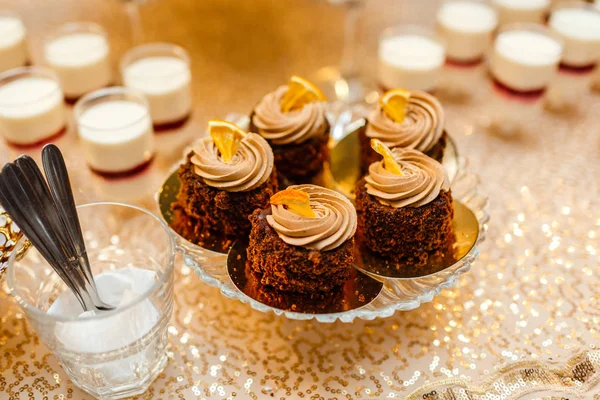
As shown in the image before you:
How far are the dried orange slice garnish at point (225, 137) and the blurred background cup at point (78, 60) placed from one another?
1.10 metres

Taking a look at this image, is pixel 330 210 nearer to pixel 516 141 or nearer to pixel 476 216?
pixel 476 216

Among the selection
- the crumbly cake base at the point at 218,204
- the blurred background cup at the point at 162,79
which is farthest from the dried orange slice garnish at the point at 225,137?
the blurred background cup at the point at 162,79

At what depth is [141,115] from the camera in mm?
2271

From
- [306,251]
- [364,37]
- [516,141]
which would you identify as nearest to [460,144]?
[516,141]

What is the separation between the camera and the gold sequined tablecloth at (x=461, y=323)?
164 centimetres

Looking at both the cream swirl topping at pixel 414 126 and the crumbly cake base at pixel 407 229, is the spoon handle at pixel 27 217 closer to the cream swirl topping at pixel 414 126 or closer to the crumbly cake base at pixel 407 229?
the crumbly cake base at pixel 407 229

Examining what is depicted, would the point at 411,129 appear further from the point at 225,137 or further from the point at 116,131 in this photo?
the point at 116,131

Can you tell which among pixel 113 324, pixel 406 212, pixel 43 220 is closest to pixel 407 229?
pixel 406 212

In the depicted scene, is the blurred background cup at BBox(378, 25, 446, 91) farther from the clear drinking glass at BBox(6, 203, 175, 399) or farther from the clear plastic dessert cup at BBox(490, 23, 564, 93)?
the clear drinking glass at BBox(6, 203, 175, 399)

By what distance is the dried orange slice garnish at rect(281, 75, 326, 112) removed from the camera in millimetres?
1982

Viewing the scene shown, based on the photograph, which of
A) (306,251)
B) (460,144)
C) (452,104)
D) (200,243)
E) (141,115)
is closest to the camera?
(306,251)

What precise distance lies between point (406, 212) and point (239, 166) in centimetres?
49

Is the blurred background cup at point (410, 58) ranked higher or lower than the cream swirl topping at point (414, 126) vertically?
lower

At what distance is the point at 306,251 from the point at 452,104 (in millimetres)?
1457
